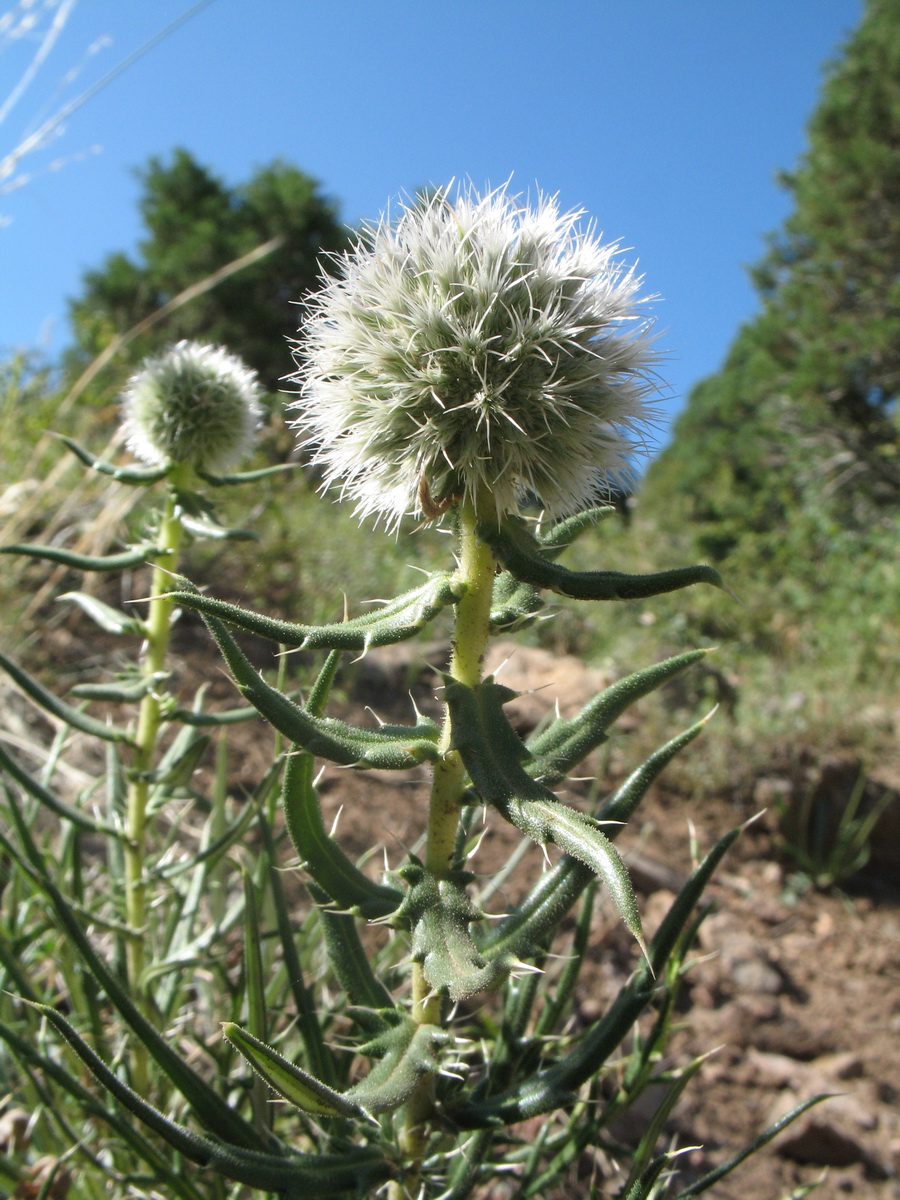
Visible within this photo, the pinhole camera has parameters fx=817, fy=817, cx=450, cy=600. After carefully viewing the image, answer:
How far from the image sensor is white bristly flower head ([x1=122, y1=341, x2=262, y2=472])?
1823 millimetres

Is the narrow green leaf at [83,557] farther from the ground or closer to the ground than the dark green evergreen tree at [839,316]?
closer to the ground

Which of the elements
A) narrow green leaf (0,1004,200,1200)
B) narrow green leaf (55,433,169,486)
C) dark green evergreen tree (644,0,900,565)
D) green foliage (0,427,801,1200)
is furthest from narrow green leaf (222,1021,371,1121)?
dark green evergreen tree (644,0,900,565)

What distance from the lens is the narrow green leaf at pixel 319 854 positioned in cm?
111

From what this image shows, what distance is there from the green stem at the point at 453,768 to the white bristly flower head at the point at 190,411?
3.05 feet

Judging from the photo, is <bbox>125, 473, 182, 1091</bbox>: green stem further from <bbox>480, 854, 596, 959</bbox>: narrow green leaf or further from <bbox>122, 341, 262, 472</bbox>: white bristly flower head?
<bbox>480, 854, 596, 959</bbox>: narrow green leaf

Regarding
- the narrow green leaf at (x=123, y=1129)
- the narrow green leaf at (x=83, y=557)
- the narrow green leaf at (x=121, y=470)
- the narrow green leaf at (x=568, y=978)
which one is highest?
the narrow green leaf at (x=121, y=470)

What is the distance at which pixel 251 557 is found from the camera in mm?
5496

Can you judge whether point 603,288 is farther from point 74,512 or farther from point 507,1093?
point 74,512

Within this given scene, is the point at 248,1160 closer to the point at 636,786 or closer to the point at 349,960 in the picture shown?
the point at 349,960

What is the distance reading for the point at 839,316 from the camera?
45.9 ft

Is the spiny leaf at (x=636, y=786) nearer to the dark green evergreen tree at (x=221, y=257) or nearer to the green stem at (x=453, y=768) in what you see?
the green stem at (x=453, y=768)

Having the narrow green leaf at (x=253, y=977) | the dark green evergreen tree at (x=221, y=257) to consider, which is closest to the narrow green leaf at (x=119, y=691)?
the narrow green leaf at (x=253, y=977)

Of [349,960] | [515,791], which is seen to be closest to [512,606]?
[515,791]

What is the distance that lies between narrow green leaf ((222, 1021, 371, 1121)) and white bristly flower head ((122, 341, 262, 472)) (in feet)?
4.09
